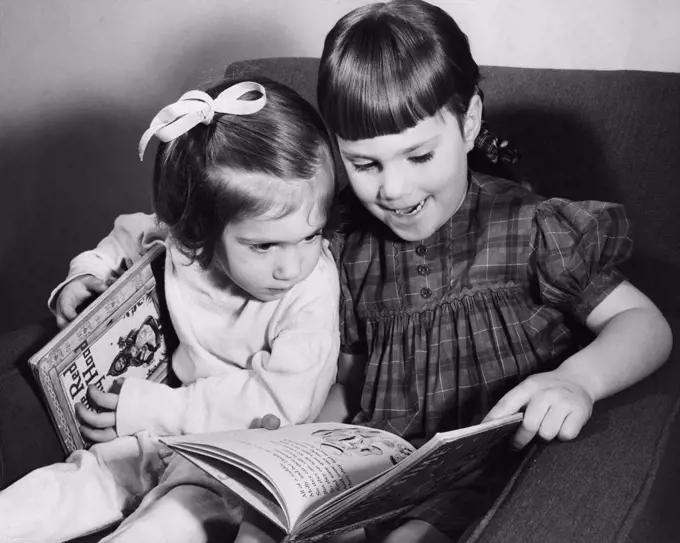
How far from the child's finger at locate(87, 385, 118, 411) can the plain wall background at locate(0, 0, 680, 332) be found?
71cm

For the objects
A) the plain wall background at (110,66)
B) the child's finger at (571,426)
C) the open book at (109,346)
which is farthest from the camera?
the plain wall background at (110,66)

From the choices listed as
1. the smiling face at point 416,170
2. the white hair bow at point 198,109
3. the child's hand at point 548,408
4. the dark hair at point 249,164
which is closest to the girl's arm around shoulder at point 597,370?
the child's hand at point 548,408

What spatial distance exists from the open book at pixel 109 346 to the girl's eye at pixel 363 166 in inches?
15.1

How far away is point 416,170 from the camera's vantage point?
3.42 ft

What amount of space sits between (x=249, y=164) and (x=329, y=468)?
413 mm

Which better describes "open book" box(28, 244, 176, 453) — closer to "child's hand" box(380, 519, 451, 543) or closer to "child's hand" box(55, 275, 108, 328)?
"child's hand" box(55, 275, 108, 328)

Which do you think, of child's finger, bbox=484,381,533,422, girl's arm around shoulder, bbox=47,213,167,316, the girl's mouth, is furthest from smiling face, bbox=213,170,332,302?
child's finger, bbox=484,381,533,422

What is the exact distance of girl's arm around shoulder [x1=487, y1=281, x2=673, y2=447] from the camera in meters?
0.91

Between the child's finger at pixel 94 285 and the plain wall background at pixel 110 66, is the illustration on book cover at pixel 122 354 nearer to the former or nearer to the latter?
the child's finger at pixel 94 285

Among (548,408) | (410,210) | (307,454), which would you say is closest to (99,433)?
(307,454)

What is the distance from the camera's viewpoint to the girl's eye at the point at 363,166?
1.06 m

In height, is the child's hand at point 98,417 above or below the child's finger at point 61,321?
below

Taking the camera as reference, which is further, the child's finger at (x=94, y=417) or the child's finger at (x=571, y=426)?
the child's finger at (x=94, y=417)

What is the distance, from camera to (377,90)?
3.27 ft
